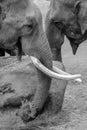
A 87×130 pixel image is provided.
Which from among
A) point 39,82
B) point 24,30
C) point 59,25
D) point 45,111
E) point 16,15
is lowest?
point 45,111

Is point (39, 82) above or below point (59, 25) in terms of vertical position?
above

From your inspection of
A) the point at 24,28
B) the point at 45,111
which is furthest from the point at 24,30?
the point at 45,111

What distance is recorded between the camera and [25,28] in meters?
3.57

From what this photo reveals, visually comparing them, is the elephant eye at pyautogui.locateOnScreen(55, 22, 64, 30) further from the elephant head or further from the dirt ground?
the dirt ground

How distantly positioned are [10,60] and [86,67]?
5.93ft

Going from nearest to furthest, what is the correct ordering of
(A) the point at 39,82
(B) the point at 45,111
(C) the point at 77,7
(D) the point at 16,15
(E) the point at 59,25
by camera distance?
(D) the point at 16,15
(A) the point at 39,82
(B) the point at 45,111
(C) the point at 77,7
(E) the point at 59,25

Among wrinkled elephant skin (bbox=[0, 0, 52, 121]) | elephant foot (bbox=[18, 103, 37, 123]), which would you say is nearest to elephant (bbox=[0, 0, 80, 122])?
wrinkled elephant skin (bbox=[0, 0, 52, 121])

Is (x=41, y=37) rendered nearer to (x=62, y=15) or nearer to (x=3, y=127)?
(x=3, y=127)

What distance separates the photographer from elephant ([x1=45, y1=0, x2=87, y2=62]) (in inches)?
203

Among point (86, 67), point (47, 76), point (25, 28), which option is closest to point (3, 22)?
point (25, 28)

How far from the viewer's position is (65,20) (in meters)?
5.21

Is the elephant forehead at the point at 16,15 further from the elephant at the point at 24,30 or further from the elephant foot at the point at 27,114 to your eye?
the elephant foot at the point at 27,114

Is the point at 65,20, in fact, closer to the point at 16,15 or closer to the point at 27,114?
the point at 27,114

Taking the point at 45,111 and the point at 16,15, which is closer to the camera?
the point at 16,15
